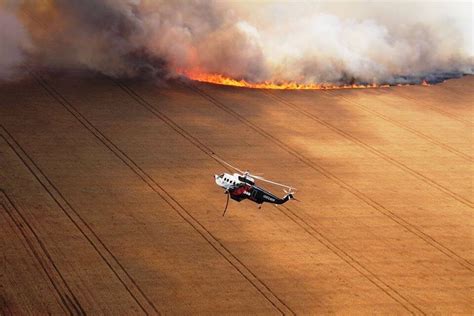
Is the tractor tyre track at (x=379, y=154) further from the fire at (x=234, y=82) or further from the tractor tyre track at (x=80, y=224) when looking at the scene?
the tractor tyre track at (x=80, y=224)

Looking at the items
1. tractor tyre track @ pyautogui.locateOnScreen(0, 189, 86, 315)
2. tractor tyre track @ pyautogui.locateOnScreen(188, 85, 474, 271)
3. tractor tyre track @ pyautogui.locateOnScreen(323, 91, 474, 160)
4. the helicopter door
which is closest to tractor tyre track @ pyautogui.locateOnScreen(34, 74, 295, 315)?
the helicopter door

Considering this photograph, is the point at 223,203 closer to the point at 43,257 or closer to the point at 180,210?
the point at 180,210

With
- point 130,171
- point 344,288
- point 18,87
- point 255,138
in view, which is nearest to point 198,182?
point 130,171

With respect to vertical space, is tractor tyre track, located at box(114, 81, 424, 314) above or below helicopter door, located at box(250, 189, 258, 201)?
below

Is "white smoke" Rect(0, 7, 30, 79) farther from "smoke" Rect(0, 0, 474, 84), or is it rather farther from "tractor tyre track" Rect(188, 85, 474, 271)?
"tractor tyre track" Rect(188, 85, 474, 271)

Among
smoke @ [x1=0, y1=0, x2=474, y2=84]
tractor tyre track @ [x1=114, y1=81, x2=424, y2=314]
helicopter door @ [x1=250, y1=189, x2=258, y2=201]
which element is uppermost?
smoke @ [x1=0, y1=0, x2=474, y2=84]

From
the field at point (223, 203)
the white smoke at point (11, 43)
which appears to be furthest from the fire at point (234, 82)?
the white smoke at point (11, 43)
